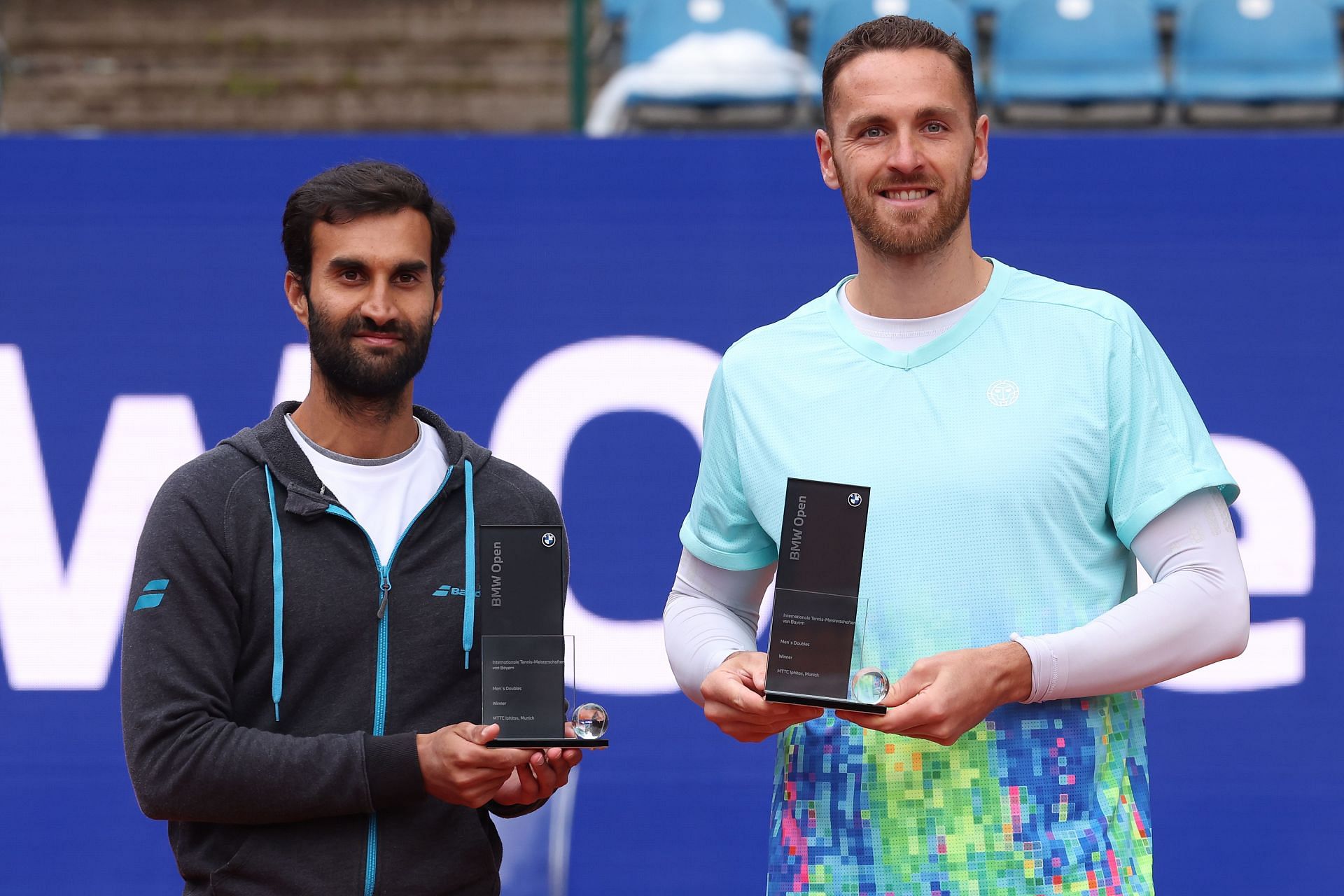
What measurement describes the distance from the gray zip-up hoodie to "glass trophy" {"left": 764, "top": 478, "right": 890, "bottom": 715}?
16.9 inches

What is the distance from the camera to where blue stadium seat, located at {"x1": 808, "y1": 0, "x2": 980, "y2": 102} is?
4.59 m

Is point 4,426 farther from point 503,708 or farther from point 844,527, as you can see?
point 844,527

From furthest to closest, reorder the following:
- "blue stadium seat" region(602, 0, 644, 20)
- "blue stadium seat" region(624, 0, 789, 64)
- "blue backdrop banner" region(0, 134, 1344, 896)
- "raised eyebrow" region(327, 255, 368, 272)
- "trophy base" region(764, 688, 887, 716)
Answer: "blue stadium seat" region(602, 0, 644, 20) < "blue stadium seat" region(624, 0, 789, 64) < "blue backdrop banner" region(0, 134, 1344, 896) < "raised eyebrow" region(327, 255, 368, 272) < "trophy base" region(764, 688, 887, 716)

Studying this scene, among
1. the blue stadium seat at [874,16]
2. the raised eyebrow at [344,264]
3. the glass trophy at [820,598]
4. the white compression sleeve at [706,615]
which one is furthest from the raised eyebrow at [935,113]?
the blue stadium seat at [874,16]

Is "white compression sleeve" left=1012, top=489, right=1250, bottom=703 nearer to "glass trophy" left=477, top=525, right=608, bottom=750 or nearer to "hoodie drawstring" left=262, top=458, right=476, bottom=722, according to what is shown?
"glass trophy" left=477, top=525, right=608, bottom=750

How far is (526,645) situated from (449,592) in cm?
19

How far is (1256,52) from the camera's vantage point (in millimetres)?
4578

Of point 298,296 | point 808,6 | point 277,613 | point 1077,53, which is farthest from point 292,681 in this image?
point 808,6

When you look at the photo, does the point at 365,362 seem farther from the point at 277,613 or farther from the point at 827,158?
the point at 827,158

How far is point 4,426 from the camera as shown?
10.2ft

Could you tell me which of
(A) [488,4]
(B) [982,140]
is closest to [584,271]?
(B) [982,140]

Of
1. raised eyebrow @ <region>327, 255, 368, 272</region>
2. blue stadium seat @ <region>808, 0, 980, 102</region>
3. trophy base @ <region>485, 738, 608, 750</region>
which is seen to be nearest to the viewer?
trophy base @ <region>485, 738, 608, 750</region>

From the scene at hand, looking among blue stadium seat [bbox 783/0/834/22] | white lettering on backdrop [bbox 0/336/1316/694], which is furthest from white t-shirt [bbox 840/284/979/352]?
blue stadium seat [bbox 783/0/834/22]

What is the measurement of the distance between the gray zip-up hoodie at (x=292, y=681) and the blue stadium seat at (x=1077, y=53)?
11.0ft
